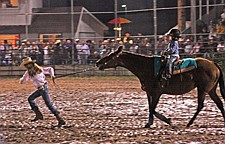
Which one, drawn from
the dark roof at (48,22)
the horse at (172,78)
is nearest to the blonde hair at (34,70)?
the horse at (172,78)

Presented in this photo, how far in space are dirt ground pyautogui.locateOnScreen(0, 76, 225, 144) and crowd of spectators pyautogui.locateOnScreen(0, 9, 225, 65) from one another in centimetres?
584

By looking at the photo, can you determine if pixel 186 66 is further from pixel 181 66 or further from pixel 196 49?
pixel 196 49

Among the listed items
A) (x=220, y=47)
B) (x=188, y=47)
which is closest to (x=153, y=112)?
(x=220, y=47)

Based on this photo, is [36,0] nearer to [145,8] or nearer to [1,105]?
[145,8]

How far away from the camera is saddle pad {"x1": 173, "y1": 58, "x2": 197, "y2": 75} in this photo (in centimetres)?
1234

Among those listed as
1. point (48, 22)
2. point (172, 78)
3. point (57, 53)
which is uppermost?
point (48, 22)

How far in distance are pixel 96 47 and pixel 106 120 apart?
16.2m

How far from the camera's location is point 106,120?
A: 43.9 ft

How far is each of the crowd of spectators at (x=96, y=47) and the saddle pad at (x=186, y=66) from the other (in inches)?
571

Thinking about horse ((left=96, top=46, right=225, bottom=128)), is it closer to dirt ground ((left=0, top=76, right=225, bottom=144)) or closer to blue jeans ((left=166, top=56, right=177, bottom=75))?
blue jeans ((left=166, top=56, right=177, bottom=75))

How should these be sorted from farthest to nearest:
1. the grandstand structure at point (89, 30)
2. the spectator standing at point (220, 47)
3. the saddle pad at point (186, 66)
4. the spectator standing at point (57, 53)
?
1. the spectator standing at point (57, 53)
2. the grandstand structure at point (89, 30)
3. the spectator standing at point (220, 47)
4. the saddle pad at point (186, 66)

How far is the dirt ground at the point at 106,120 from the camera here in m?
10.6

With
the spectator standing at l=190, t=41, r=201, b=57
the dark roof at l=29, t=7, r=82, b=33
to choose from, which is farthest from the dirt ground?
the dark roof at l=29, t=7, r=82, b=33

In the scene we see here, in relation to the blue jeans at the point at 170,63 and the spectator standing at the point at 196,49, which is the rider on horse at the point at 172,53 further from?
the spectator standing at the point at 196,49
